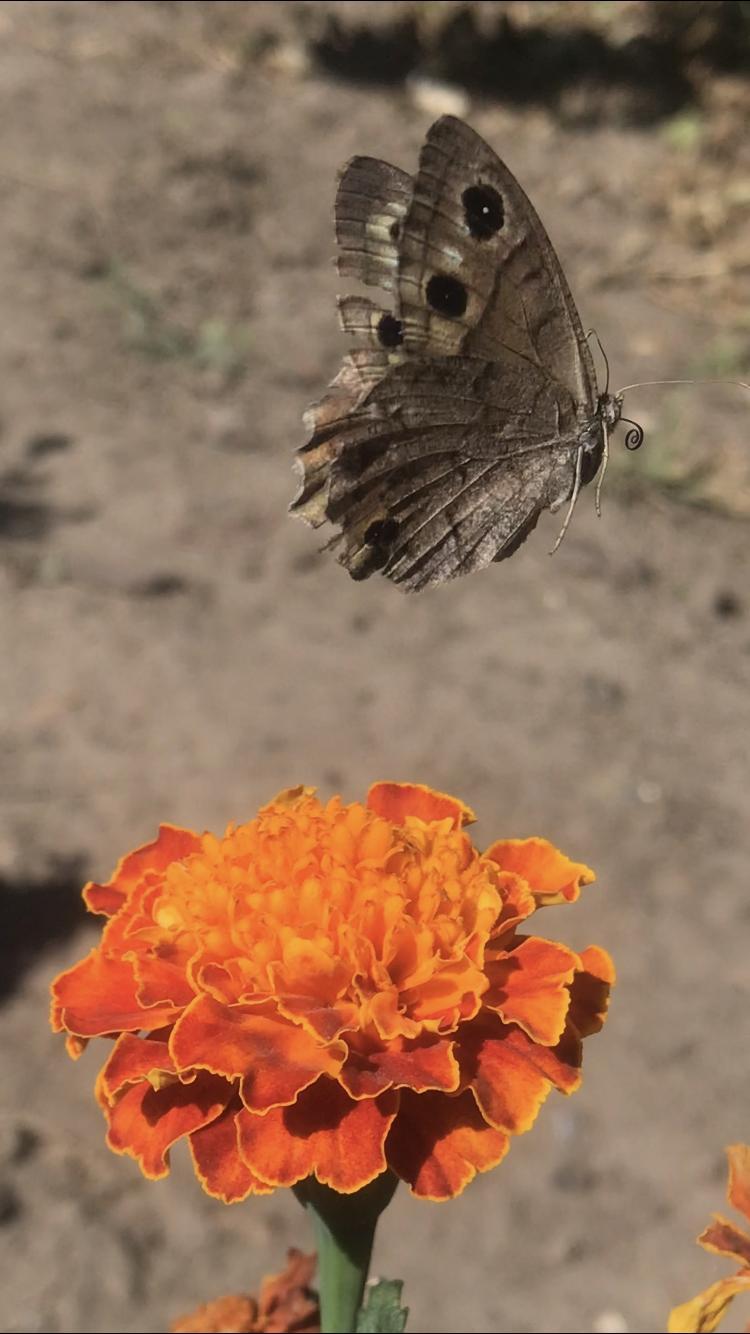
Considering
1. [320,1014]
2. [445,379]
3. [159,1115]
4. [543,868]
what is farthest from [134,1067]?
[445,379]

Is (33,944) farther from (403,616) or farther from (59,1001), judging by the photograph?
(59,1001)

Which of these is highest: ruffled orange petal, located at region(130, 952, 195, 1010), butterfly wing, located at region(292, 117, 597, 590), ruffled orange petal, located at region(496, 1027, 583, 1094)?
butterfly wing, located at region(292, 117, 597, 590)

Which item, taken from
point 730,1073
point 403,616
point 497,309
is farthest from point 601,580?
point 497,309

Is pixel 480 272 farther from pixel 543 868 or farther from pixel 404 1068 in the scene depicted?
pixel 404 1068

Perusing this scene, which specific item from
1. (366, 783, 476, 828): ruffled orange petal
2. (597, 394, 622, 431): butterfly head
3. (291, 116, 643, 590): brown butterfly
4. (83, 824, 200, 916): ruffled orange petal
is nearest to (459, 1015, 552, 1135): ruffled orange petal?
(366, 783, 476, 828): ruffled orange petal

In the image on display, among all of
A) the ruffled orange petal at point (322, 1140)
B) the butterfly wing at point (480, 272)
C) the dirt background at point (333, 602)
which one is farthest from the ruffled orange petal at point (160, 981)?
the dirt background at point (333, 602)

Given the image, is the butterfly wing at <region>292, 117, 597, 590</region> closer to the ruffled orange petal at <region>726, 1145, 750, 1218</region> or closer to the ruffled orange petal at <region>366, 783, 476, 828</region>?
the ruffled orange petal at <region>366, 783, 476, 828</region>

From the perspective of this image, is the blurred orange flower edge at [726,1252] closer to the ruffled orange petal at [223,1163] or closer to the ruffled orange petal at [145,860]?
the ruffled orange petal at [223,1163]

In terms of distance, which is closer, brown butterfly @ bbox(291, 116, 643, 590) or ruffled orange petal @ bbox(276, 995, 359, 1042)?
ruffled orange petal @ bbox(276, 995, 359, 1042)
